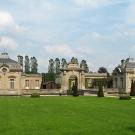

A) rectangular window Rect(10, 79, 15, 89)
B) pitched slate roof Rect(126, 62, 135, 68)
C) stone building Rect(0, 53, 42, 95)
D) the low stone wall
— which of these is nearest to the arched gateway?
the low stone wall

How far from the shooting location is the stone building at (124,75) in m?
64.9

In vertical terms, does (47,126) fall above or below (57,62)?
below

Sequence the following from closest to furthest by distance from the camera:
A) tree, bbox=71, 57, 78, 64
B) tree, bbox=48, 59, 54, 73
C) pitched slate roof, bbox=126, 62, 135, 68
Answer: tree, bbox=71, 57, 78, 64 < pitched slate roof, bbox=126, 62, 135, 68 < tree, bbox=48, 59, 54, 73

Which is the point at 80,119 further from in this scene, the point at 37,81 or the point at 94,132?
the point at 37,81

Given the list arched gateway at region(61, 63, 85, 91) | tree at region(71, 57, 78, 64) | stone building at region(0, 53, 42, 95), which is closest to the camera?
stone building at region(0, 53, 42, 95)

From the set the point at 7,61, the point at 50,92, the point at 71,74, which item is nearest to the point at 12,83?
the point at 7,61

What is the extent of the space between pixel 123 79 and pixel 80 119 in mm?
48084

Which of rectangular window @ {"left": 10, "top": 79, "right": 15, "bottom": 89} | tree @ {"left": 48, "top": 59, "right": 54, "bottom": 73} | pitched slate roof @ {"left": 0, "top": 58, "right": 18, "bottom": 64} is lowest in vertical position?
rectangular window @ {"left": 10, "top": 79, "right": 15, "bottom": 89}

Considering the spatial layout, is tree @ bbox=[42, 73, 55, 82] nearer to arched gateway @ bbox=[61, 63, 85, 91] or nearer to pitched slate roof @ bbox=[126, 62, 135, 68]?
arched gateway @ bbox=[61, 63, 85, 91]

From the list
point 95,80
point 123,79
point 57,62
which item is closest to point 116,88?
point 123,79

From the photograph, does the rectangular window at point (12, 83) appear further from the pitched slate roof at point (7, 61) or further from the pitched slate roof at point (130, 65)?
the pitched slate roof at point (130, 65)

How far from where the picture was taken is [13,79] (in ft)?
201

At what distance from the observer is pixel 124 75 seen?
215 feet

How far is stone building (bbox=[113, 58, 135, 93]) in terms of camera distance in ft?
213
